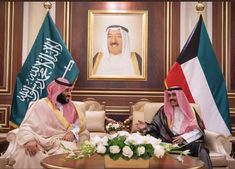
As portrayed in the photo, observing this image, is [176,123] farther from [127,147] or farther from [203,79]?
[127,147]

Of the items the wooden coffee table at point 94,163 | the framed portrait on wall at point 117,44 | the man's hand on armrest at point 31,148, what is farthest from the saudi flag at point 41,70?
the wooden coffee table at point 94,163

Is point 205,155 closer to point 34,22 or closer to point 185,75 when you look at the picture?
point 185,75

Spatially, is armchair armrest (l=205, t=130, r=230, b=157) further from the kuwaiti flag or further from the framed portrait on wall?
Answer: the framed portrait on wall

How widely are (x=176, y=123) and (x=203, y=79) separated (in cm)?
169

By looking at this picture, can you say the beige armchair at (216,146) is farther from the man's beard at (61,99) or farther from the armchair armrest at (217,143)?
the man's beard at (61,99)

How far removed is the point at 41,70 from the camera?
245 inches

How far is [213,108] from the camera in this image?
6004 mm

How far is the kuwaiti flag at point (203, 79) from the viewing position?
6.00m

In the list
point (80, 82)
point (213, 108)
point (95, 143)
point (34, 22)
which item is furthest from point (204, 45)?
point (95, 143)

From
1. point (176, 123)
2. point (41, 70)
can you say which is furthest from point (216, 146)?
point (41, 70)

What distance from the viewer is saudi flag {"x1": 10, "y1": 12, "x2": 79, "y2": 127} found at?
6199 millimetres

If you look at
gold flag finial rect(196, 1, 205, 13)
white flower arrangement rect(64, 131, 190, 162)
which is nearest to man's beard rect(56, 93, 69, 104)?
white flower arrangement rect(64, 131, 190, 162)

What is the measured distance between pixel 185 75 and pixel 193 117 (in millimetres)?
1656

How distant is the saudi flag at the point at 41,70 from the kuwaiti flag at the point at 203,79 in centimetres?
170
